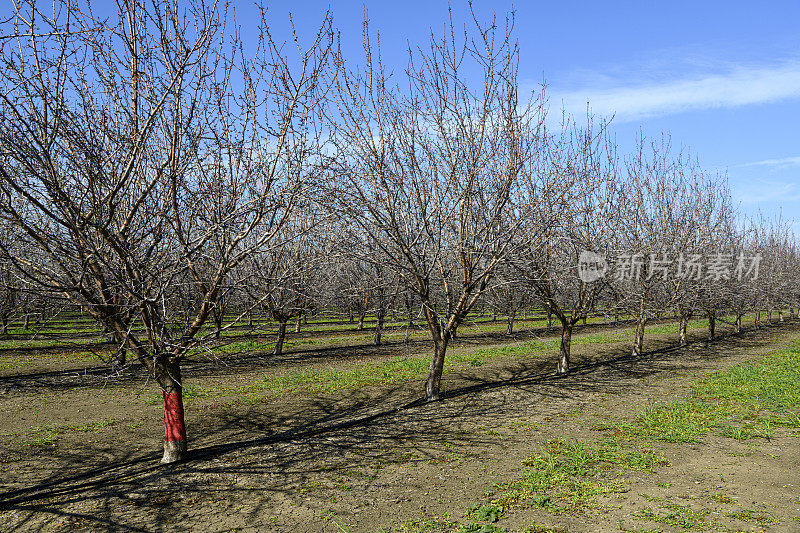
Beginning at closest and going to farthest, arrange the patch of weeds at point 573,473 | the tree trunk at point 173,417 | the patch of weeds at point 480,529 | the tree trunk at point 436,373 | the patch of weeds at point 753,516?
the patch of weeds at point 480,529, the patch of weeds at point 753,516, the patch of weeds at point 573,473, the tree trunk at point 173,417, the tree trunk at point 436,373

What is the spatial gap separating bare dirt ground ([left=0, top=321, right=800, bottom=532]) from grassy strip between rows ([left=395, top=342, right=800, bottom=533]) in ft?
Answer: 0.32

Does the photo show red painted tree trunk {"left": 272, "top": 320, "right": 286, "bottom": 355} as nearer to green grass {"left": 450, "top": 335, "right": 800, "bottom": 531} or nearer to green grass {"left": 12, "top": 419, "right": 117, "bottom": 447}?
green grass {"left": 12, "top": 419, "right": 117, "bottom": 447}

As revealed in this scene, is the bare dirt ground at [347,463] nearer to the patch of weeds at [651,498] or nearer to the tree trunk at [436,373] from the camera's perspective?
the patch of weeds at [651,498]

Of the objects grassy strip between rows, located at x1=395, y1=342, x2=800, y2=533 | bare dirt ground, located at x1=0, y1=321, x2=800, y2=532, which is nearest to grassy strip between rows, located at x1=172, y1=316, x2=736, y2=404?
bare dirt ground, located at x1=0, y1=321, x2=800, y2=532

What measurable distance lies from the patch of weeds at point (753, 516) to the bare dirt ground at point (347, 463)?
0.08 ft

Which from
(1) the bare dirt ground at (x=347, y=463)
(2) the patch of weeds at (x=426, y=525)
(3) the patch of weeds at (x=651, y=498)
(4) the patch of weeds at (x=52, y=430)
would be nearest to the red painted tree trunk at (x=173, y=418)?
(1) the bare dirt ground at (x=347, y=463)

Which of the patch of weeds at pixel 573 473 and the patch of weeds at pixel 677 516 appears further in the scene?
the patch of weeds at pixel 573 473

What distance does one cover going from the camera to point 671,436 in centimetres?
819

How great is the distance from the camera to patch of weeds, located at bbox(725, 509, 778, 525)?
5.14 metres

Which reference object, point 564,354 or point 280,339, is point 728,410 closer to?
point 564,354

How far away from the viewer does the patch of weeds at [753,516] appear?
5141mm

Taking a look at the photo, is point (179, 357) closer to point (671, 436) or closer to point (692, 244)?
point (671, 436)

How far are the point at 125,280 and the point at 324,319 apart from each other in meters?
37.3

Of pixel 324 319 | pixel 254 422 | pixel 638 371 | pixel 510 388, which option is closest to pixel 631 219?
pixel 638 371
